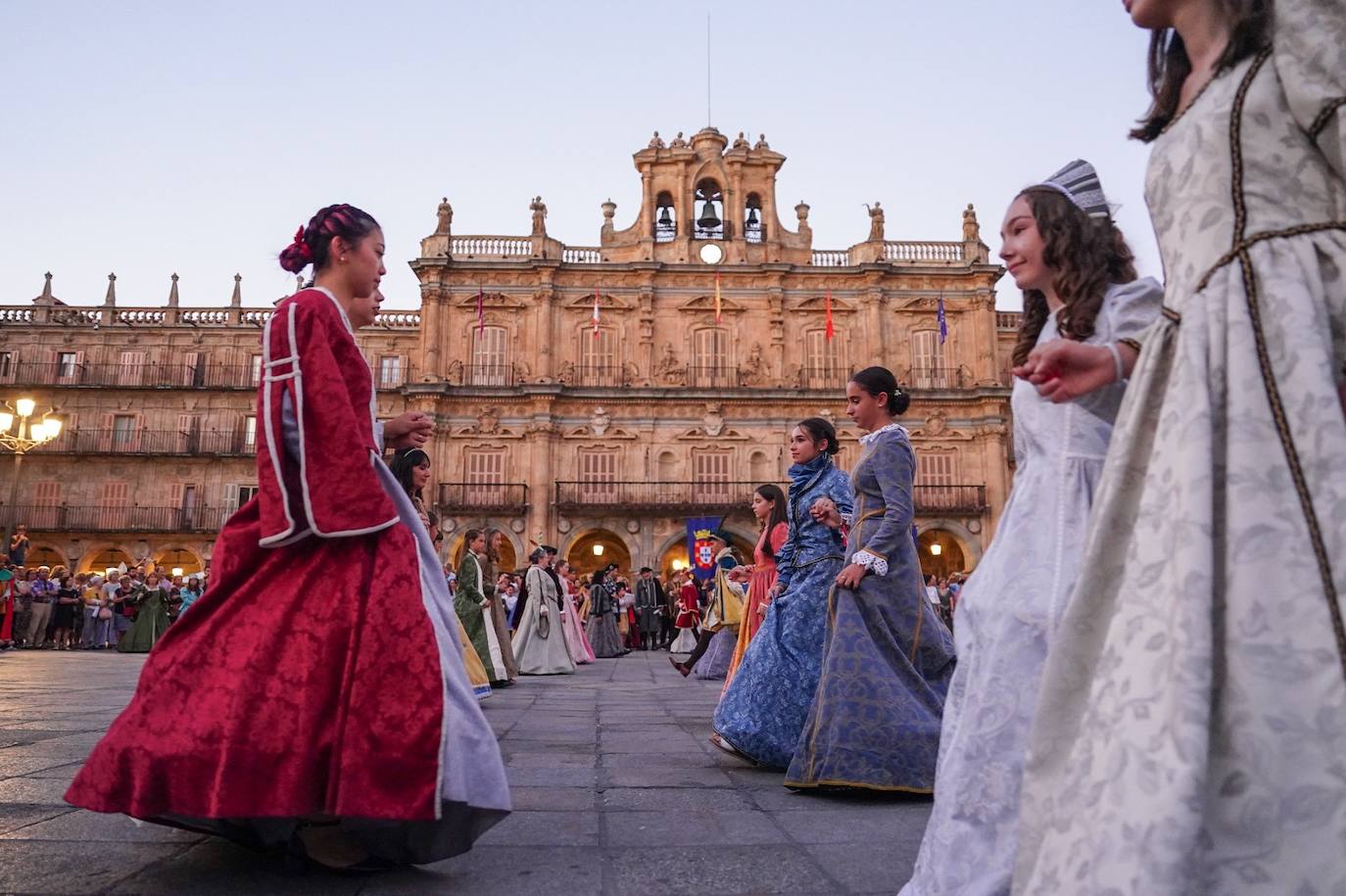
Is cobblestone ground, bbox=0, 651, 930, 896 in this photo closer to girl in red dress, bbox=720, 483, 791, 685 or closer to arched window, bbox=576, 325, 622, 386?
girl in red dress, bbox=720, 483, 791, 685

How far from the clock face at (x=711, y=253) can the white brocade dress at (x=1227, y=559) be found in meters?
29.7

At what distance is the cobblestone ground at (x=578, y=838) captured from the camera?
7.68 ft

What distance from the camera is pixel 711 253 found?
30781 mm

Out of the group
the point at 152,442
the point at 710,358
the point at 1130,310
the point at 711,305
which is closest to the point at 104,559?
the point at 152,442

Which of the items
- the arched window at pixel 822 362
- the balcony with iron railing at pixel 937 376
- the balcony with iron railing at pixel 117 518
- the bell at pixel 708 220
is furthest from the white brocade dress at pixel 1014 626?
the balcony with iron railing at pixel 117 518

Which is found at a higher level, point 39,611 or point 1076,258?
point 1076,258

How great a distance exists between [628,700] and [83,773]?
19.5 ft

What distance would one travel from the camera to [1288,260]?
1.32 metres

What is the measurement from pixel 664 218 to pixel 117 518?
19.9 meters

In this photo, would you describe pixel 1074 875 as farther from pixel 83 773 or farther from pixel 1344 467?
pixel 83 773

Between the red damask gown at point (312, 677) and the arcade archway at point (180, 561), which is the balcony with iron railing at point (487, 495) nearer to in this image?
the arcade archway at point (180, 561)

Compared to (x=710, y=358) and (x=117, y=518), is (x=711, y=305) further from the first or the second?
(x=117, y=518)

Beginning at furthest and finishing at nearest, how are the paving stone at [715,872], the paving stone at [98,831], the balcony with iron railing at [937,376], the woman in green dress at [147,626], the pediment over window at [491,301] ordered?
the pediment over window at [491,301]
the balcony with iron railing at [937,376]
the woman in green dress at [147,626]
the paving stone at [98,831]
the paving stone at [715,872]

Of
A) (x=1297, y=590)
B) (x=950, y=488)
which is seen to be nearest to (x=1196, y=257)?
(x=1297, y=590)
